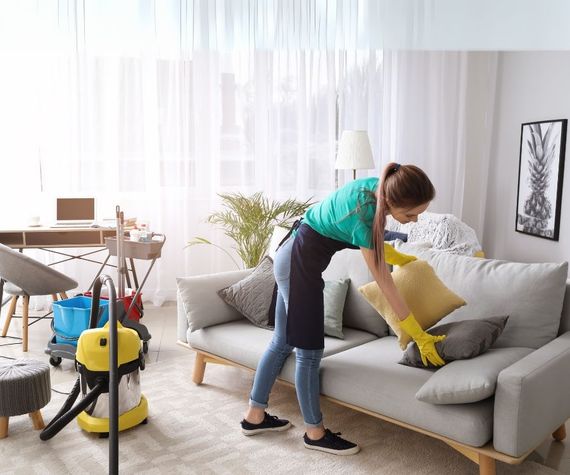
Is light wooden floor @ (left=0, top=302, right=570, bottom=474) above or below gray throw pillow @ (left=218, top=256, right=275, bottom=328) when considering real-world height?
below

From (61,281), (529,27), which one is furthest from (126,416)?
(529,27)

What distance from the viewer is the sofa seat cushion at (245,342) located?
258cm

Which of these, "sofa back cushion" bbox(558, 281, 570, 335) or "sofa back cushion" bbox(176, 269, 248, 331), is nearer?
"sofa back cushion" bbox(558, 281, 570, 335)

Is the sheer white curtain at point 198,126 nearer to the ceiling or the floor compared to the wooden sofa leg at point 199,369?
nearer to the ceiling

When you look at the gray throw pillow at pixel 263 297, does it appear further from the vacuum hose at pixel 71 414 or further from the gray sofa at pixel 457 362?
the vacuum hose at pixel 71 414

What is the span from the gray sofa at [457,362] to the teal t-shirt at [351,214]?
54 centimetres

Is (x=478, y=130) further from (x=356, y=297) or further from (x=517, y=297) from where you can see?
(x=517, y=297)

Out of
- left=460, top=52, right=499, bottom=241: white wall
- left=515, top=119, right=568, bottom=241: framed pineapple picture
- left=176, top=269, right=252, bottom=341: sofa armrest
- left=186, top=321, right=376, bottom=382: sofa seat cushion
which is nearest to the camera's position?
left=186, top=321, right=376, bottom=382: sofa seat cushion

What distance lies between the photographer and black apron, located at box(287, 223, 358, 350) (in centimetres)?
223

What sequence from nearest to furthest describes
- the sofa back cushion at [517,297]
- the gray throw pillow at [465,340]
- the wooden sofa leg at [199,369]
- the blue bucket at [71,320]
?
the gray throw pillow at [465,340] < the sofa back cushion at [517,297] < the wooden sofa leg at [199,369] < the blue bucket at [71,320]

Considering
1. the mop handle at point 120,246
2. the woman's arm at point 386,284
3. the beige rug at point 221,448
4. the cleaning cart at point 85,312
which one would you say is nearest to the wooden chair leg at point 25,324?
the cleaning cart at point 85,312

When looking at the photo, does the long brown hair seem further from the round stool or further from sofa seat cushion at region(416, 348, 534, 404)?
the round stool

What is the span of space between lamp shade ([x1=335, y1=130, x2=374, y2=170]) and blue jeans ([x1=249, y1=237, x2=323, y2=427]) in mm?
2242

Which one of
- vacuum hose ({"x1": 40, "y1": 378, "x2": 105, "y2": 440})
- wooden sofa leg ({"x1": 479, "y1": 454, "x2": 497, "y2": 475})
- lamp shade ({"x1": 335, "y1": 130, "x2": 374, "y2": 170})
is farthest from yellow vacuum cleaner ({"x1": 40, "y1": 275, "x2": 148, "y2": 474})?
lamp shade ({"x1": 335, "y1": 130, "x2": 374, "y2": 170})
